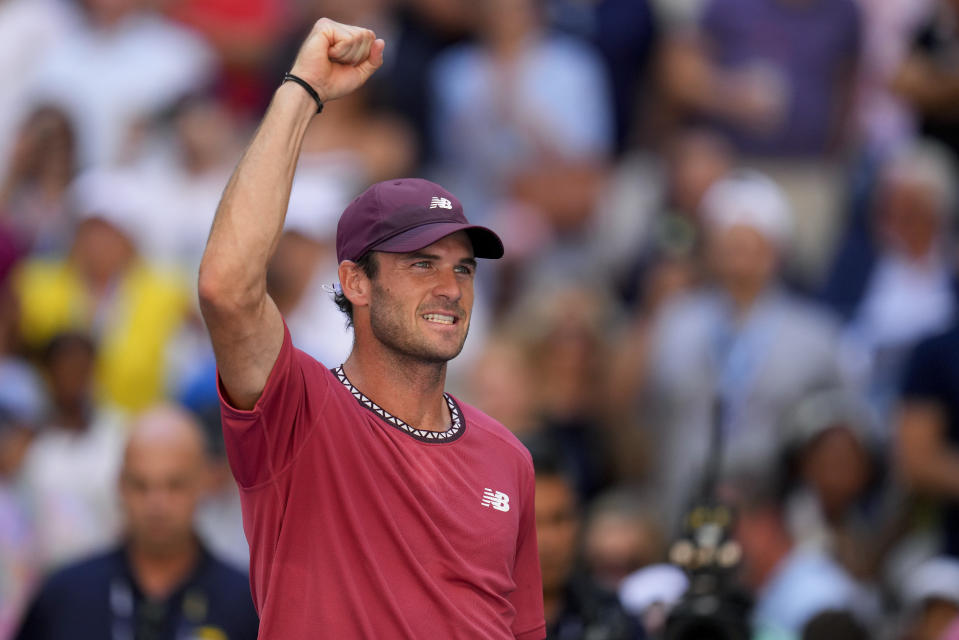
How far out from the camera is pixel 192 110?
33.1 ft

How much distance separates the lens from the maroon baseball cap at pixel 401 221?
3982 mm

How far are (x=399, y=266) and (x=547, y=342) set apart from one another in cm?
498

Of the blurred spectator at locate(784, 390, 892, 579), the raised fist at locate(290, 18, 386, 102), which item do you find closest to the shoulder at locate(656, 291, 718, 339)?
the blurred spectator at locate(784, 390, 892, 579)

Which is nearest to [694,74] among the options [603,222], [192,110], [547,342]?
[603,222]

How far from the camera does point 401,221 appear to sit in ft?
13.1

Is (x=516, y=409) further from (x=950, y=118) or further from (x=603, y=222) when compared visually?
(x=950, y=118)

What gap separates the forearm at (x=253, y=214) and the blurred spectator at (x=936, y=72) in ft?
21.1

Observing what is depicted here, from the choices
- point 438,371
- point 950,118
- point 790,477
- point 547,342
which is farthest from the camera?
point 950,118

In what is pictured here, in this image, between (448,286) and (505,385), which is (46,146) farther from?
(448,286)

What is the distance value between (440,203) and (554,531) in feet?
7.28

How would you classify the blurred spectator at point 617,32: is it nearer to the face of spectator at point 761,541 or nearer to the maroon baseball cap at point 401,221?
the face of spectator at point 761,541

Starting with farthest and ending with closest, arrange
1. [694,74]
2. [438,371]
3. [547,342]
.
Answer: [694,74] < [547,342] < [438,371]

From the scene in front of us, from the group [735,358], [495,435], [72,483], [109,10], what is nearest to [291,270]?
[72,483]

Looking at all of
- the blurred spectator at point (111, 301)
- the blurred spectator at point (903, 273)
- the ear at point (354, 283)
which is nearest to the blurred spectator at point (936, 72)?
the blurred spectator at point (903, 273)
